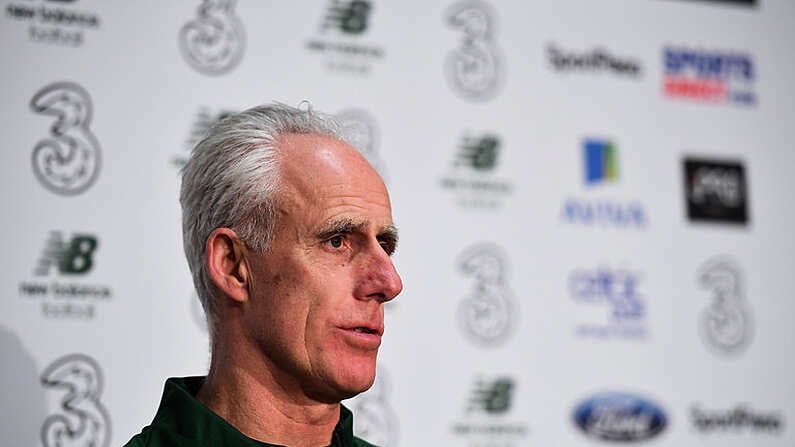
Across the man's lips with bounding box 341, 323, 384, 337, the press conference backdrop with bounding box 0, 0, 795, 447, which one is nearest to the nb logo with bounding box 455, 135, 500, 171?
the press conference backdrop with bounding box 0, 0, 795, 447

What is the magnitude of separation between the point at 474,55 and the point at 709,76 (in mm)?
938

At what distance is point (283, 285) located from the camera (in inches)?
74.7

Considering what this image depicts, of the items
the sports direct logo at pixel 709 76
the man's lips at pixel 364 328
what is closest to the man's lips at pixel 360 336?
the man's lips at pixel 364 328

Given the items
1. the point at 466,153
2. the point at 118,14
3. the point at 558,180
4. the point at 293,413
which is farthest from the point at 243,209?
the point at 558,180

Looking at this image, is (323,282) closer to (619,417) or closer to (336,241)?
(336,241)

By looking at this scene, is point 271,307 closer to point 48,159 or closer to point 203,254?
point 203,254

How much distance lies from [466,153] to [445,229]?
26 cm

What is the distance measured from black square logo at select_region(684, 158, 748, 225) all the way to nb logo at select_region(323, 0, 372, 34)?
4.11 feet

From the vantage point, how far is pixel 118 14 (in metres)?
2.85

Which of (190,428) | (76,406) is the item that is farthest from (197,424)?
(76,406)

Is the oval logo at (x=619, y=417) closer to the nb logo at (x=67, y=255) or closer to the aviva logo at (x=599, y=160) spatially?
the aviva logo at (x=599, y=160)

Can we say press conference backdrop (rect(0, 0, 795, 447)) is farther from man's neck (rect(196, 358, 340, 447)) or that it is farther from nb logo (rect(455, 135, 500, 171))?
man's neck (rect(196, 358, 340, 447))

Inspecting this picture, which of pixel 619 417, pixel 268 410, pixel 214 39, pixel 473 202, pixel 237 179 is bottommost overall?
pixel 619 417

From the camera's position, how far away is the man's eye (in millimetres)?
1920
